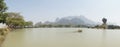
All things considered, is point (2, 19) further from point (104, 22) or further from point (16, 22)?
point (104, 22)

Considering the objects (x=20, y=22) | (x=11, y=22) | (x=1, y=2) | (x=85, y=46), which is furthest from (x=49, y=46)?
(x=20, y=22)

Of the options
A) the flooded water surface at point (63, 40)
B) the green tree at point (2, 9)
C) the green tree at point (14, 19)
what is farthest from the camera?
the green tree at point (14, 19)

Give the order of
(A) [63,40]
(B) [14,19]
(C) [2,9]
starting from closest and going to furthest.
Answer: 1. (A) [63,40]
2. (C) [2,9]
3. (B) [14,19]

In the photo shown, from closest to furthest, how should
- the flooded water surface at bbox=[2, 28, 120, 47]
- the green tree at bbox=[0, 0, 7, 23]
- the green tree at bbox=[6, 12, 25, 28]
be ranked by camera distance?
the flooded water surface at bbox=[2, 28, 120, 47] → the green tree at bbox=[0, 0, 7, 23] → the green tree at bbox=[6, 12, 25, 28]

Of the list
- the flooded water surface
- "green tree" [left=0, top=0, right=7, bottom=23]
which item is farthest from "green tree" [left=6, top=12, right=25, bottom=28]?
the flooded water surface

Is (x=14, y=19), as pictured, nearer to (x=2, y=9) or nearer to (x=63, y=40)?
(x=2, y=9)

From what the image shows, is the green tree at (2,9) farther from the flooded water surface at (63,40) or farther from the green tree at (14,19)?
the green tree at (14,19)

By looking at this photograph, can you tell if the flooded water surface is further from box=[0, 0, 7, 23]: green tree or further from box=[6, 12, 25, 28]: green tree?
box=[6, 12, 25, 28]: green tree

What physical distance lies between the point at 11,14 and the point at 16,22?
130 inches

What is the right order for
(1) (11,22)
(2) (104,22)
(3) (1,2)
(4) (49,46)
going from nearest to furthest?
(4) (49,46) → (3) (1,2) → (1) (11,22) → (2) (104,22)

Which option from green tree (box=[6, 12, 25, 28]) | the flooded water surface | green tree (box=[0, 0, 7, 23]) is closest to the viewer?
the flooded water surface

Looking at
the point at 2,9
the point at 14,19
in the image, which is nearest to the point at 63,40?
the point at 2,9

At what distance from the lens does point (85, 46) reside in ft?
40.4

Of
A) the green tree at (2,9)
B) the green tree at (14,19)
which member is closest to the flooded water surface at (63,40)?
the green tree at (2,9)
